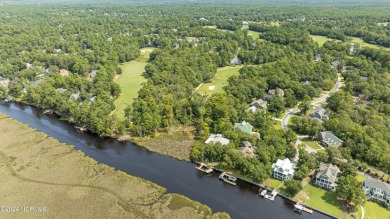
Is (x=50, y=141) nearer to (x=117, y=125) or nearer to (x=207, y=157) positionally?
(x=117, y=125)

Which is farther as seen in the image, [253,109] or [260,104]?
[260,104]

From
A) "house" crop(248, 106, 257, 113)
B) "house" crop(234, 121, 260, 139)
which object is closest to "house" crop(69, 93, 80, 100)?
"house" crop(234, 121, 260, 139)

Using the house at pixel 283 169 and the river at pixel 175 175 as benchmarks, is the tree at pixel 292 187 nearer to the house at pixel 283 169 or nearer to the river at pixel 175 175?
the river at pixel 175 175

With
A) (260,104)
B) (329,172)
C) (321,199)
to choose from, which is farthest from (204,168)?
(260,104)

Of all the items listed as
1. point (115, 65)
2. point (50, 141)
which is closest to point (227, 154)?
point (50, 141)

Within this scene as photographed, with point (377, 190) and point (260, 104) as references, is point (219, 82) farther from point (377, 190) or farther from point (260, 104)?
point (377, 190)

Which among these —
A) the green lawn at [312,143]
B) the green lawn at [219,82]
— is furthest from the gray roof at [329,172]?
the green lawn at [219,82]
